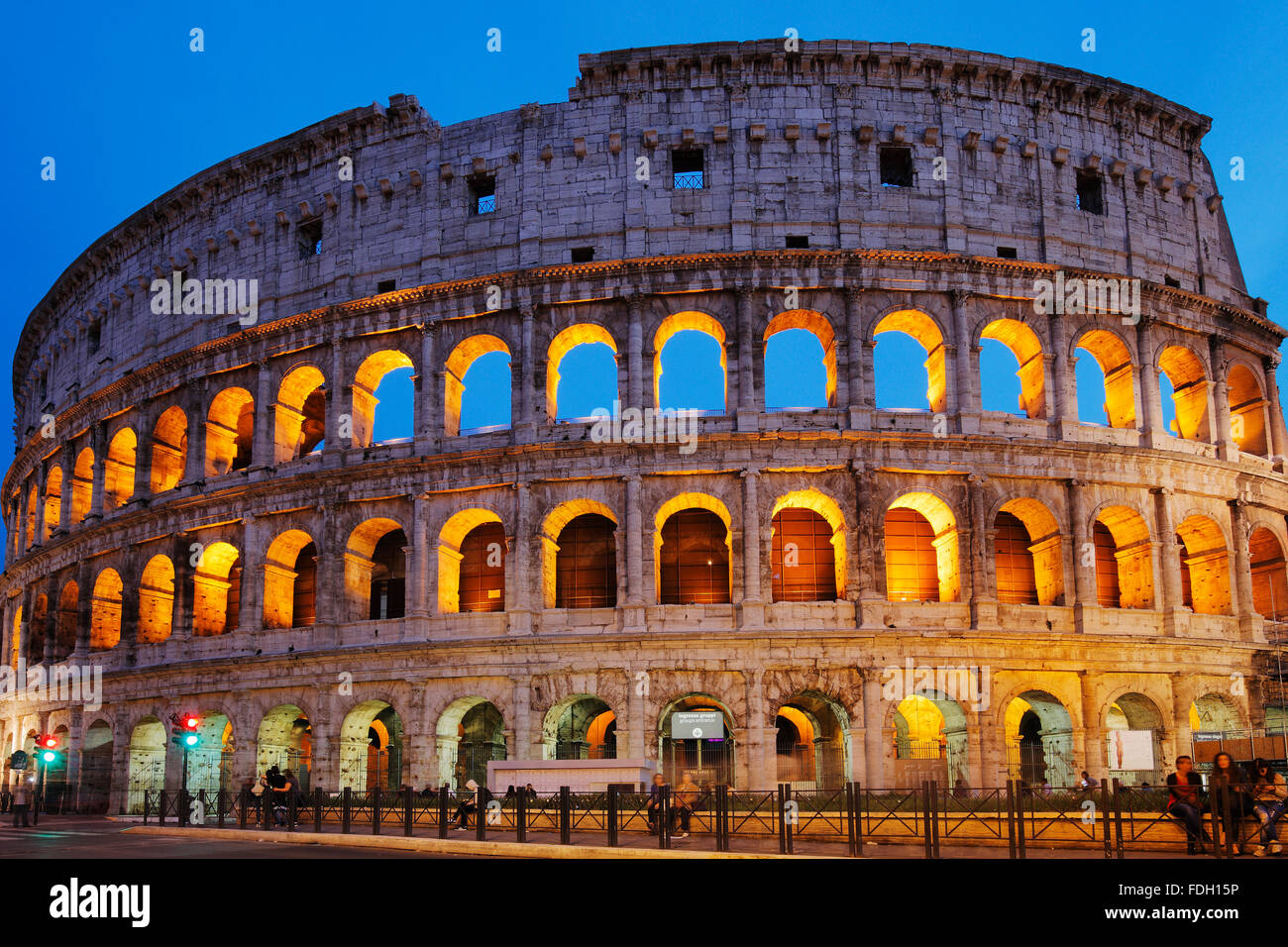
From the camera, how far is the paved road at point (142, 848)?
703 inches

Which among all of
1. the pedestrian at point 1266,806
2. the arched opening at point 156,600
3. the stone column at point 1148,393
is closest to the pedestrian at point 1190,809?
the pedestrian at point 1266,806

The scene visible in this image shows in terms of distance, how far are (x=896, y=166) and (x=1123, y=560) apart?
40.9 ft

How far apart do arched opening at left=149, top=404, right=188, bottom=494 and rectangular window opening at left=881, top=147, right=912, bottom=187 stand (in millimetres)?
22814

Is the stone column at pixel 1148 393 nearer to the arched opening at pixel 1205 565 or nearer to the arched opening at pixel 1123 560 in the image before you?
the arched opening at pixel 1123 560

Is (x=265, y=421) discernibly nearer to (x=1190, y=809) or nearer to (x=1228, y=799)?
(x=1190, y=809)

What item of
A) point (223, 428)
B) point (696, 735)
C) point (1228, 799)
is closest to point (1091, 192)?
point (696, 735)

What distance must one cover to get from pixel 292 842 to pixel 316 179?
22.0m

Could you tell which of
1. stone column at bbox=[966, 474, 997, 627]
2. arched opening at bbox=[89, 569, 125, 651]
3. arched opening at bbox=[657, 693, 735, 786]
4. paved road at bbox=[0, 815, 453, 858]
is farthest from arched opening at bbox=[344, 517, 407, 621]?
stone column at bbox=[966, 474, 997, 627]

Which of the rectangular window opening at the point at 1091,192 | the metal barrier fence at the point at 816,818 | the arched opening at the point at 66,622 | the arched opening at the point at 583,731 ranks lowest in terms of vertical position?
the metal barrier fence at the point at 816,818

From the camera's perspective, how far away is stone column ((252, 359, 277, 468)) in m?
34.2

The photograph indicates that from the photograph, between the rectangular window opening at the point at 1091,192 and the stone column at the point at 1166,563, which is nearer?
the stone column at the point at 1166,563

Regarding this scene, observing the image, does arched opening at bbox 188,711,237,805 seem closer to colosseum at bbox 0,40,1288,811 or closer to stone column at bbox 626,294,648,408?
colosseum at bbox 0,40,1288,811

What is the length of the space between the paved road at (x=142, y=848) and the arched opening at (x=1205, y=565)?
76.0 ft
